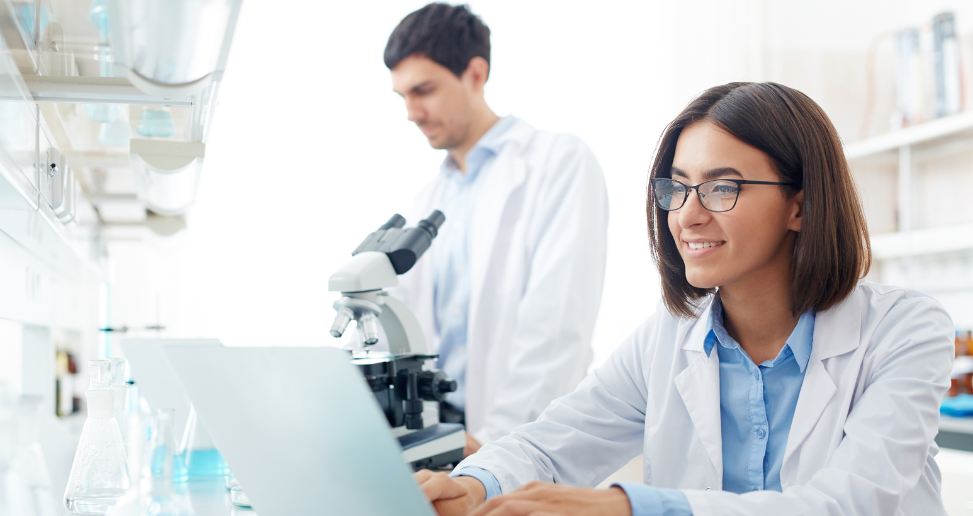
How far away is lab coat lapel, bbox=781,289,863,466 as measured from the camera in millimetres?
959

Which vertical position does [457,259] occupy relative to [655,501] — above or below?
above

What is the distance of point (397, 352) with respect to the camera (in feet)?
4.71

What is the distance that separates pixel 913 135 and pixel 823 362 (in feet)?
6.57

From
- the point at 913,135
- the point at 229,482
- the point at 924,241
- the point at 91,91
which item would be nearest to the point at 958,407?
the point at 924,241

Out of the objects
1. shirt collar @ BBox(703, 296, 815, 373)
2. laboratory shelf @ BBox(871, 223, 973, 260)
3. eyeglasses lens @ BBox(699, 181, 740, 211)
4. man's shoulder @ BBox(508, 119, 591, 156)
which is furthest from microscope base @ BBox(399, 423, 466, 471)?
laboratory shelf @ BBox(871, 223, 973, 260)

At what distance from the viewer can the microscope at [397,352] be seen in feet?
4.14

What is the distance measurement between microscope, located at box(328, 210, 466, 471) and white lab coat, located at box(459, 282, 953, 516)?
0.26 metres

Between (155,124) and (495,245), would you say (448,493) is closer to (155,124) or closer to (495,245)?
(155,124)

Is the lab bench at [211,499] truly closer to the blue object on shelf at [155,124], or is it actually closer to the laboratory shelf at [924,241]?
the blue object on shelf at [155,124]

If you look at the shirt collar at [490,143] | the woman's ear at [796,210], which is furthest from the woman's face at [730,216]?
the shirt collar at [490,143]

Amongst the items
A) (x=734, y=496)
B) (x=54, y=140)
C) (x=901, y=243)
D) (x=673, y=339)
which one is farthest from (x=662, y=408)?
(x=901, y=243)

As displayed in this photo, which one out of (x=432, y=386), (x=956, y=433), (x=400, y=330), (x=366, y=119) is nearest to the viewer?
→ (x=432, y=386)

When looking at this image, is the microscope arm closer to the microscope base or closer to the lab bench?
the microscope base

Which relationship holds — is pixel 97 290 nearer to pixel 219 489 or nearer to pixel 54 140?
pixel 54 140
